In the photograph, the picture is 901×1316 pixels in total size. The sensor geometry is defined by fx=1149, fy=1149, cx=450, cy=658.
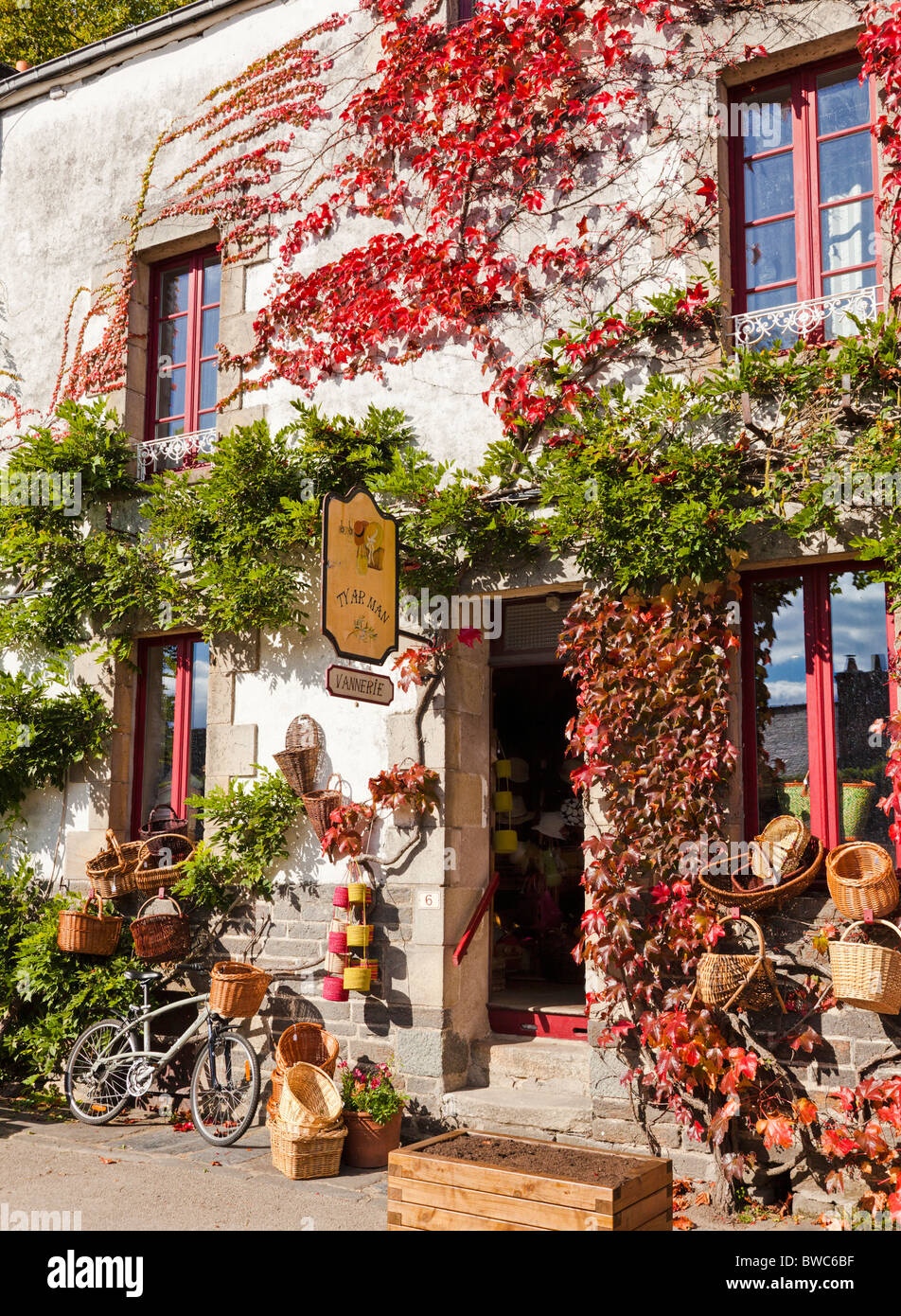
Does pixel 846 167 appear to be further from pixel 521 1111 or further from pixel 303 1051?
pixel 303 1051

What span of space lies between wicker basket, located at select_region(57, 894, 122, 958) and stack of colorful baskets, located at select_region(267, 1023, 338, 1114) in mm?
1367

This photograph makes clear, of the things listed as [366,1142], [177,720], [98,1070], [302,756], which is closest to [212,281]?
[177,720]


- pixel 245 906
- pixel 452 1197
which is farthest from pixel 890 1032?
pixel 245 906

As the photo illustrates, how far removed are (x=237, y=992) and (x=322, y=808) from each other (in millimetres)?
1101

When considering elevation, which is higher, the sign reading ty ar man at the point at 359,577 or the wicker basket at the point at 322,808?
the sign reading ty ar man at the point at 359,577

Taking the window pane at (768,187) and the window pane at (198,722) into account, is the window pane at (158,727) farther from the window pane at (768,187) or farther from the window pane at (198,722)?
the window pane at (768,187)

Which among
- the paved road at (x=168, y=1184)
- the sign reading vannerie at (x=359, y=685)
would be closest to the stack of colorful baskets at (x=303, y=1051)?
the paved road at (x=168, y=1184)

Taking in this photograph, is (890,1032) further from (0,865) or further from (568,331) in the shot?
(0,865)

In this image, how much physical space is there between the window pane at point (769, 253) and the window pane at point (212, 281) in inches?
149

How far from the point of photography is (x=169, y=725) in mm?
7742

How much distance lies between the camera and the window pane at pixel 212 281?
8.02m

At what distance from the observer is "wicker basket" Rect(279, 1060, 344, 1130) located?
5551 mm

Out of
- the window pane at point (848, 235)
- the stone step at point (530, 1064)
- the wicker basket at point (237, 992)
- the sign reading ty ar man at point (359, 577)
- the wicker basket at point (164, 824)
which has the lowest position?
the stone step at point (530, 1064)

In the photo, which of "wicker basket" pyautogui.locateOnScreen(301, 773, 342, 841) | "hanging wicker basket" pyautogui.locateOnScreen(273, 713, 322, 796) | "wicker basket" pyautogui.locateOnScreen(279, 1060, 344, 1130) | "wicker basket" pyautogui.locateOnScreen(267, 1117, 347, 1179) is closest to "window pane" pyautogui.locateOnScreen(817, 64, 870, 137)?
"hanging wicker basket" pyautogui.locateOnScreen(273, 713, 322, 796)
